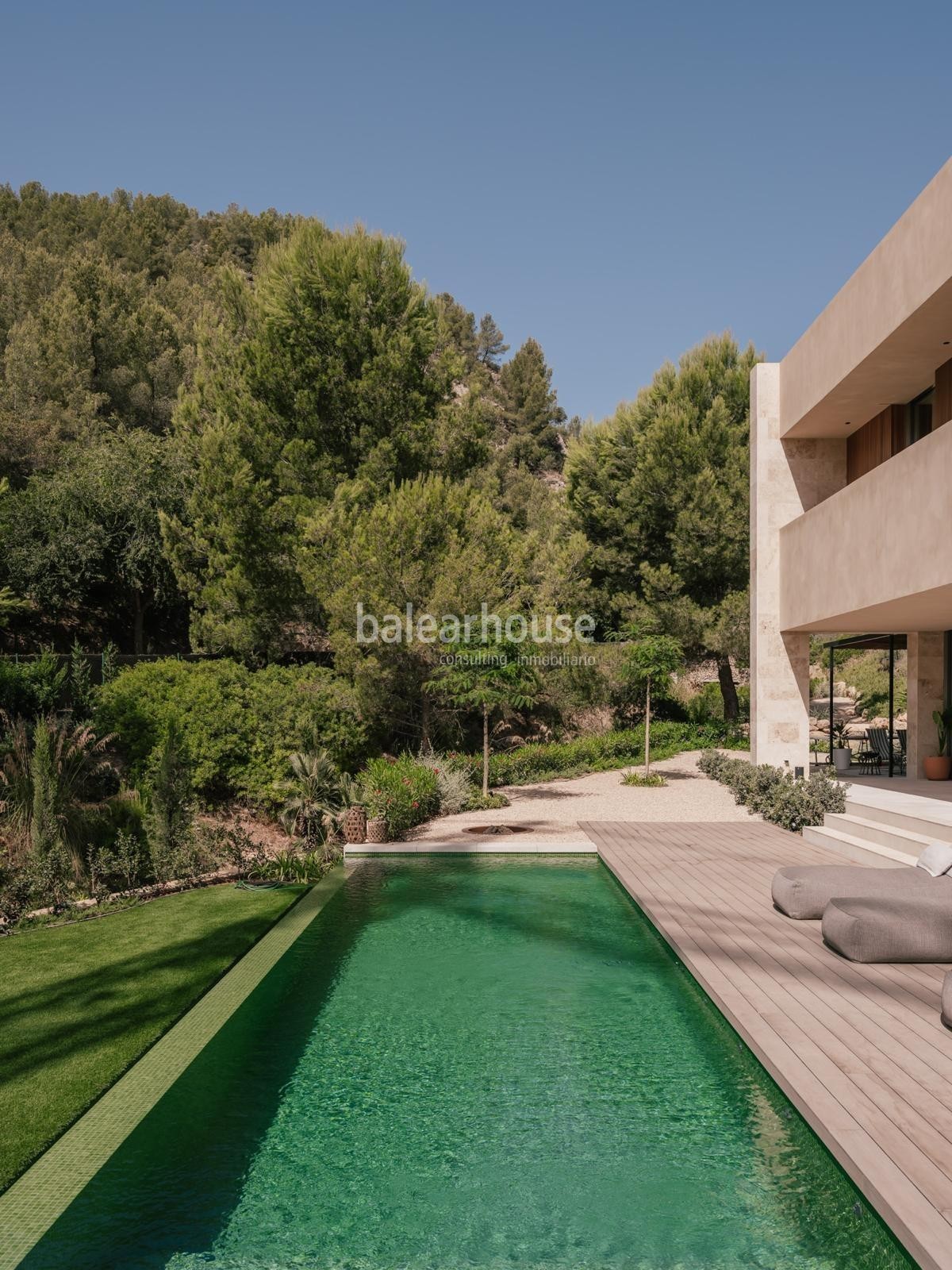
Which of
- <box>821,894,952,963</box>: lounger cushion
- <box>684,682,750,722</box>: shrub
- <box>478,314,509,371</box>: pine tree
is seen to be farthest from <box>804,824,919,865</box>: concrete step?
<box>478,314,509,371</box>: pine tree

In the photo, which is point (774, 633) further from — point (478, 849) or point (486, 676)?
point (478, 849)

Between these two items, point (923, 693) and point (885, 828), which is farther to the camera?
point (923, 693)

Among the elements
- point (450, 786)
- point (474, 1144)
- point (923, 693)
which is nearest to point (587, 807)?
point (450, 786)

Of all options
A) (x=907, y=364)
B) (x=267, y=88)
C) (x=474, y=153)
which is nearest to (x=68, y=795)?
(x=907, y=364)

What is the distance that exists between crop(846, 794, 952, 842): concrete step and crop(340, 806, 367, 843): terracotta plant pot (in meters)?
6.88

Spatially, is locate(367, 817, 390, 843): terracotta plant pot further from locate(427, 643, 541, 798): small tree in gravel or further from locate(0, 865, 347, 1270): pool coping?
locate(0, 865, 347, 1270): pool coping

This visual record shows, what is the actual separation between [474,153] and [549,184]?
1.78 m

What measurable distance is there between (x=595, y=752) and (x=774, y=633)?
6701 mm

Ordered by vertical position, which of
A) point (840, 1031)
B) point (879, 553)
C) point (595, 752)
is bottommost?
point (840, 1031)

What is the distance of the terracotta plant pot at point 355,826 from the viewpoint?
1305 cm

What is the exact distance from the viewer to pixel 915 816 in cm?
1060

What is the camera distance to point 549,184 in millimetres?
19125

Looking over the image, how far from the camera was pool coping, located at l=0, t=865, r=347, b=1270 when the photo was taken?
12.4ft

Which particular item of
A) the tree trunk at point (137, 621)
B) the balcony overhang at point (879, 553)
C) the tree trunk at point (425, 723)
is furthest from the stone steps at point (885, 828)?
the tree trunk at point (137, 621)
